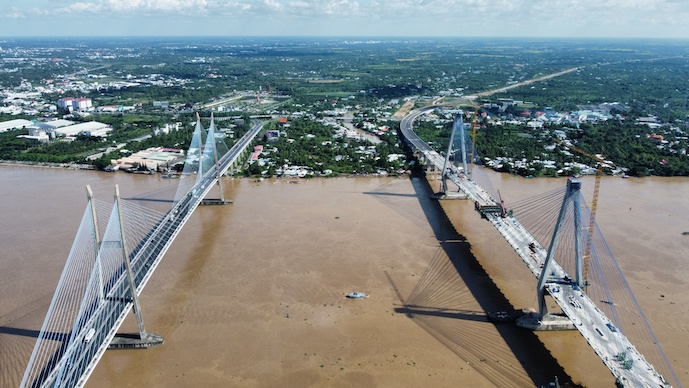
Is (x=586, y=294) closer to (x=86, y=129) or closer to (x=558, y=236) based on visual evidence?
(x=558, y=236)

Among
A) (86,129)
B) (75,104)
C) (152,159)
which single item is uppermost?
(75,104)

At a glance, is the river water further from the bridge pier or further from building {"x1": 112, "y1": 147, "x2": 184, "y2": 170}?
building {"x1": 112, "y1": 147, "x2": 184, "y2": 170}

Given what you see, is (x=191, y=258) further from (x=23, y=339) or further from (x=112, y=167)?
(x=112, y=167)

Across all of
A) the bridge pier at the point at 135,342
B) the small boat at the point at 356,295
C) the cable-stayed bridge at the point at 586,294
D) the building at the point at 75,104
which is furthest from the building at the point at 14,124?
the cable-stayed bridge at the point at 586,294

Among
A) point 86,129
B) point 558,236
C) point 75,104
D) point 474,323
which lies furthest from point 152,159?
point 558,236

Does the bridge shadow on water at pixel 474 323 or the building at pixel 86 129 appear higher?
the building at pixel 86 129

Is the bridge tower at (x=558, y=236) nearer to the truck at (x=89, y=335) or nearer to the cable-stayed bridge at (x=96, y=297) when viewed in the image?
the cable-stayed bridge at (x=96, y=297)
